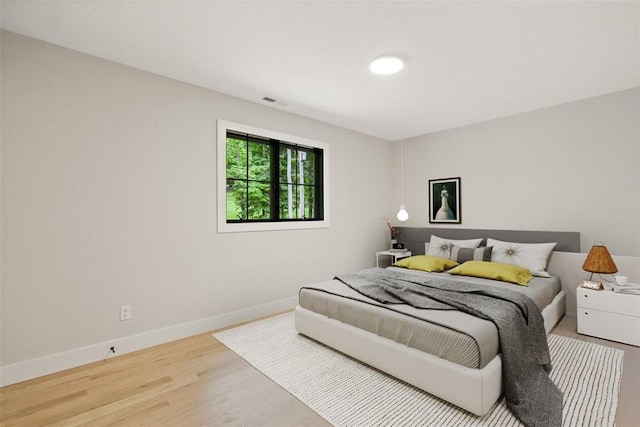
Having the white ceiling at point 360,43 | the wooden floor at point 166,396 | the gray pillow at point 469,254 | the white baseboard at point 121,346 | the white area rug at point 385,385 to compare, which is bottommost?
the wooden floor at point 166,396

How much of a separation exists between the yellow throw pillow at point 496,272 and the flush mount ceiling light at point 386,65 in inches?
90.6

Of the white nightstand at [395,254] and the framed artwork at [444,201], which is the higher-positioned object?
the framed artwork at [444,201]

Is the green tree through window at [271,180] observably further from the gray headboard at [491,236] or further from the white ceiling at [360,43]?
the gray headboard at [491,236]

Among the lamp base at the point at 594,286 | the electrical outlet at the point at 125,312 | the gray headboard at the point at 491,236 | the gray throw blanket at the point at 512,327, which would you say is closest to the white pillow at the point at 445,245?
the gray headboard at the point at 491,236

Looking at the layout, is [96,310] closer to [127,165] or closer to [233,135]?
[127,165]

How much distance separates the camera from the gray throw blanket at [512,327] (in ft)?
6.32

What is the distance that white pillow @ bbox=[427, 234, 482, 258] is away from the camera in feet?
14.0

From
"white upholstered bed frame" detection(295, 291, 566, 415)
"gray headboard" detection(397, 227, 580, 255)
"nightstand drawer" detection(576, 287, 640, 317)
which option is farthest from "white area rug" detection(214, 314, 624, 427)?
"gray headboard" detection(397, 227, 580, 255)

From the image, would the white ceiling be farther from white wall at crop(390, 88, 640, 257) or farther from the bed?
the bed

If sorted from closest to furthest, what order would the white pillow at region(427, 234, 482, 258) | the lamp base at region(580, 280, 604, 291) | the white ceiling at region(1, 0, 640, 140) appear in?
the white ceiling at region(1, 0, 640, 140) → the lamp base at region(580, 280, 604, 291) → the white pillow at region(427, 234, 482, 258)

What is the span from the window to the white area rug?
142cm

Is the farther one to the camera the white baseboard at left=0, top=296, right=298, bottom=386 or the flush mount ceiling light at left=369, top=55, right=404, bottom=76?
the flush mount ceiling light at left=369, top=55, right=404, bottom=76

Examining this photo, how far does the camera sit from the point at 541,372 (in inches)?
88.5

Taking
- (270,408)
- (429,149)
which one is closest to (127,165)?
(270,408)
